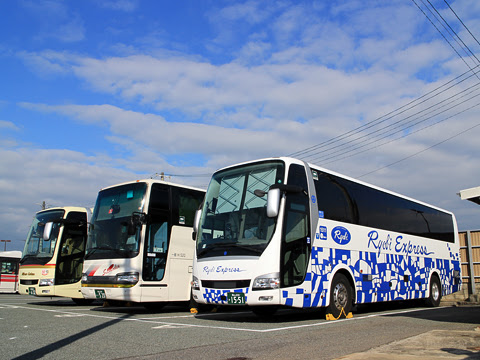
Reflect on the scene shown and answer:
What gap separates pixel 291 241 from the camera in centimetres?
943

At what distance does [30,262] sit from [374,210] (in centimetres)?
1103

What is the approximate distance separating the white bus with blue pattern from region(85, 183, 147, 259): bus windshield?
1974 mm

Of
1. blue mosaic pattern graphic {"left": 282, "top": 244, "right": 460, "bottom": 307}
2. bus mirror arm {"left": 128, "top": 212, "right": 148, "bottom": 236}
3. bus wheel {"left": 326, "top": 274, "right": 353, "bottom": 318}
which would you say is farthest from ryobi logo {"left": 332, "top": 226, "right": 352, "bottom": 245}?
bus mirror arm {"left": 128, "top": 212, "right": 148, "bottom": 236}

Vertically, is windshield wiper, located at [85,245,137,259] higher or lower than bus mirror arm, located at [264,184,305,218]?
lower

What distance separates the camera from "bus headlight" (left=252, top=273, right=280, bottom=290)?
898cm

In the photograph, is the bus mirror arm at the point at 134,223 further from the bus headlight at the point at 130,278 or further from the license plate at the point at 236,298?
the license plate at the point at 236,298

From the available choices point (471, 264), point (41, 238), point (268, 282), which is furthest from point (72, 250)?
point (471, 264)

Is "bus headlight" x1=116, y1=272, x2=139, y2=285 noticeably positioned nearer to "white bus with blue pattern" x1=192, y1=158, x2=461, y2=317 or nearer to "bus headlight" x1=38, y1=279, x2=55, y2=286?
"white bus with blue pattern" x1=192, y1=158, x2=461, y2=317

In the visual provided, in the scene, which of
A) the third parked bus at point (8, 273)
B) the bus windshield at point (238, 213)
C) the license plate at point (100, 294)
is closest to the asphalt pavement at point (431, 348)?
the bus windshield at point (238, 213)

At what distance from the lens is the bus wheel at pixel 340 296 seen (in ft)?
33.8

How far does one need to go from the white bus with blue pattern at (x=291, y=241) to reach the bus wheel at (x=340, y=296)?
0.07ft

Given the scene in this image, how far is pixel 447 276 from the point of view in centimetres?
1662

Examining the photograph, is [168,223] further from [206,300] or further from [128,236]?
[206,300]

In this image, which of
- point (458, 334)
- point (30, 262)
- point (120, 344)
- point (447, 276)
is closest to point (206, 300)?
point (120, 344)
